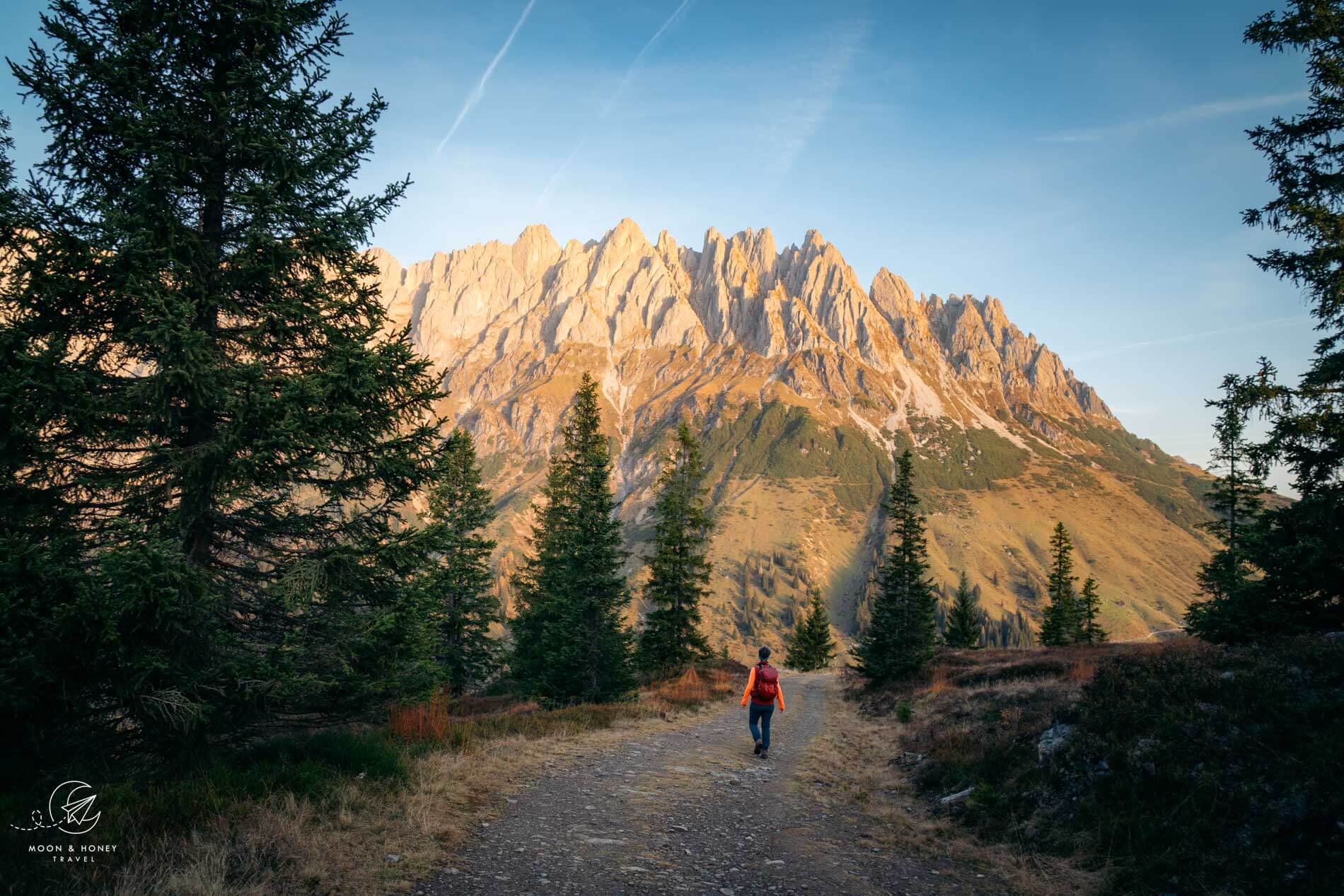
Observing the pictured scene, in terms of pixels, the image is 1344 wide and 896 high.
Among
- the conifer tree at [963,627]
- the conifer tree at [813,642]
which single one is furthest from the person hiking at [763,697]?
the conifer tree at [813,642]

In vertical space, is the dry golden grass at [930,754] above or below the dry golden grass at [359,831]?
below

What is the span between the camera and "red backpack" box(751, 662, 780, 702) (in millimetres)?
13875

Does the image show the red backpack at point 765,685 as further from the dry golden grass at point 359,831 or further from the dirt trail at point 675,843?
the dry golden grass at point 359,831

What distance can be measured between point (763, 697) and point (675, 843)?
6894mm

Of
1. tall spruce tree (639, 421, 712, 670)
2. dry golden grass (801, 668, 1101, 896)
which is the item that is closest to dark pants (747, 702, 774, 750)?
dry golden grass (801, 668, 1101, 896)

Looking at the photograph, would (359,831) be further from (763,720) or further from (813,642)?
(813,642)

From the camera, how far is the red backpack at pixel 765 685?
546 inches

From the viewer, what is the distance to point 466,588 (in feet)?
103

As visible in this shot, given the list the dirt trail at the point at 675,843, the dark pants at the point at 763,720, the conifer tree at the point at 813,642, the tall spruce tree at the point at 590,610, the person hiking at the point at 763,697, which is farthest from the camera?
the conifer tree at the point at 813,642

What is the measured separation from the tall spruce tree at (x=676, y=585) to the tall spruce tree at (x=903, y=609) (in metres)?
9.71

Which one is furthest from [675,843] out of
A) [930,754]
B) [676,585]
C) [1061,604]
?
[1061,604]

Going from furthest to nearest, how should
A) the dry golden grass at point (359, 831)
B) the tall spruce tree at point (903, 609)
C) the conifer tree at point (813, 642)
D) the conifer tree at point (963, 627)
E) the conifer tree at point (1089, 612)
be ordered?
1. the conifer tree at point (813, 642)
2. the conifer tree at point (963, 627)
3. the conifer tree at point (1089, 612)
4. the tall spruce tree at point (903, 609)
5. the dry golden grass at point (359, 831)

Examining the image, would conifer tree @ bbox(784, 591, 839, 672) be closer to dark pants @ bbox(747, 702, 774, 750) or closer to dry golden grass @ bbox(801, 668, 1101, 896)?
dry golden grass @ bbox(801, 668, 1101, 896)

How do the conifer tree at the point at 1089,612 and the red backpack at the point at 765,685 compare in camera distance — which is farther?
the conifer tree at the point at 1089,612
